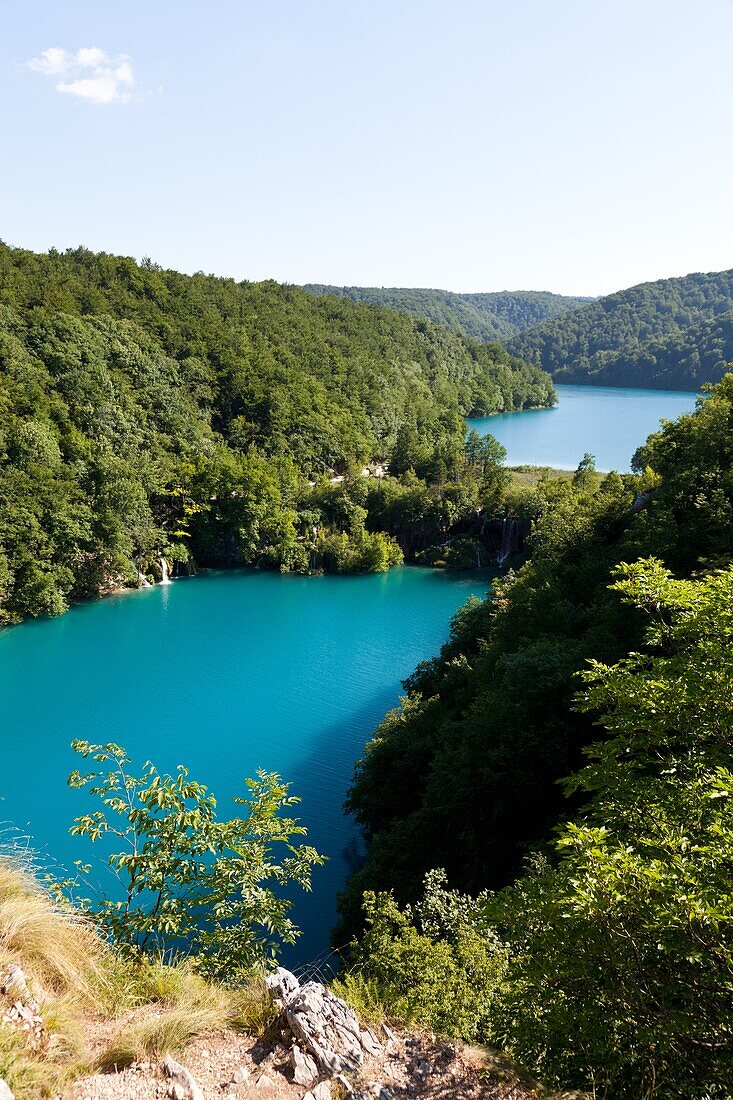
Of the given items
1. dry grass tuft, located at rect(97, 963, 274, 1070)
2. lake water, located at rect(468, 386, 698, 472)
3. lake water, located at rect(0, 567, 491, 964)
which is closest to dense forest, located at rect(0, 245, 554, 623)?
lake water, located at rect(0, 567, 491, 964)

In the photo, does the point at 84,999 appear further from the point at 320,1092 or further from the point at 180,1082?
the point at 320,1092

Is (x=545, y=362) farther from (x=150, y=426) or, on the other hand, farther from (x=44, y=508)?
(x=44, y=508)

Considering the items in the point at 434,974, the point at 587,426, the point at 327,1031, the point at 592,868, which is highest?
the point at 587,426

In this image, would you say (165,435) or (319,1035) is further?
(165,435)

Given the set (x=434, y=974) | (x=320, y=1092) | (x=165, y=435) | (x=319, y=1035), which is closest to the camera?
(x=320, y=1092)

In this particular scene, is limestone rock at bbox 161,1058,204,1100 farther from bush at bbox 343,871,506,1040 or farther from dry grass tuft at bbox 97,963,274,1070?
bush at bbox 343,871,506,1040

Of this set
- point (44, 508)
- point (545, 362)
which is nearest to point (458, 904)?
point (44, 508)

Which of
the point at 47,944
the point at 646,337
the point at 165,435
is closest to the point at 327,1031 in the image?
the point at 47,944
